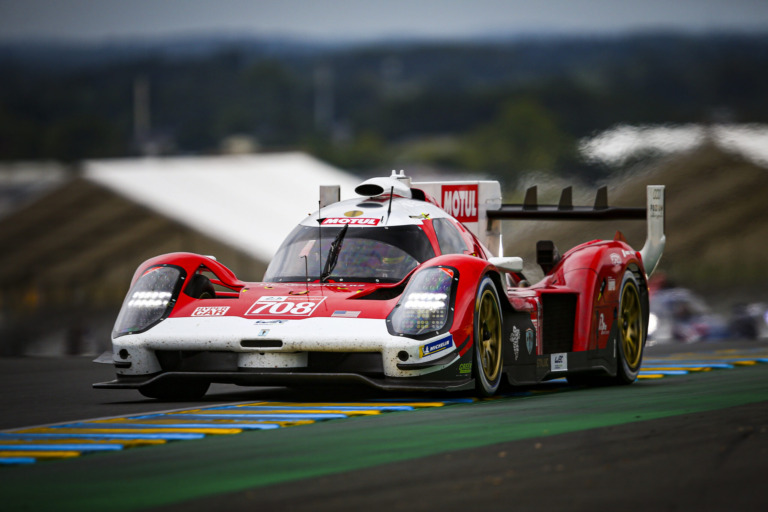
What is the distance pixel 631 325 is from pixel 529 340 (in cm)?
222

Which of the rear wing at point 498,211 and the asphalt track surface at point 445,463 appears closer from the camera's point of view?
the asphalt track surface at point 445,463

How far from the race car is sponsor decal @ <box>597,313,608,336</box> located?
19mm

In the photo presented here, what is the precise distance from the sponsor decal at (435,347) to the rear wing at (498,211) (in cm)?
349

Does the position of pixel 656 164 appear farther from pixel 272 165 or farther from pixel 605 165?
pixel 272 165

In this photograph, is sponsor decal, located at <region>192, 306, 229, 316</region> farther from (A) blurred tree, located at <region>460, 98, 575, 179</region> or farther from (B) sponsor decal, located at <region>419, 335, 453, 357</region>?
(A) blurred tree, located at <region>460, 98, 575, 179</region>

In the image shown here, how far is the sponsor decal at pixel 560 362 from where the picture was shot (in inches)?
438

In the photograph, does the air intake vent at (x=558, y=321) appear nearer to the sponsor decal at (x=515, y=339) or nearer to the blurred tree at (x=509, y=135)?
the sponsor decal at (x=515, y=339)

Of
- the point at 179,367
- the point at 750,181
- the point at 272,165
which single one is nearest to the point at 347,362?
the point at 179,367

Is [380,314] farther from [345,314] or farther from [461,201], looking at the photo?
[461,201]

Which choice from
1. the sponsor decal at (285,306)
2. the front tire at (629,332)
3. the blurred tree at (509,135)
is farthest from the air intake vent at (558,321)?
the blurred tree at (509,135)

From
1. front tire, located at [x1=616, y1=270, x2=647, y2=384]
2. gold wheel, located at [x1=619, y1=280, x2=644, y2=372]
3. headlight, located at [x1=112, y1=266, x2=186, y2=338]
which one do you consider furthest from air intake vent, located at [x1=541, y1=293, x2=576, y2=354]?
headlight, located at [x1=112, y1=266, x2=186, y2=338]

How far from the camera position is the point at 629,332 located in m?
12.6

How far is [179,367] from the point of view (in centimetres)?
1002

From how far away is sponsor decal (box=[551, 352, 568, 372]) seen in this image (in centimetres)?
1113
